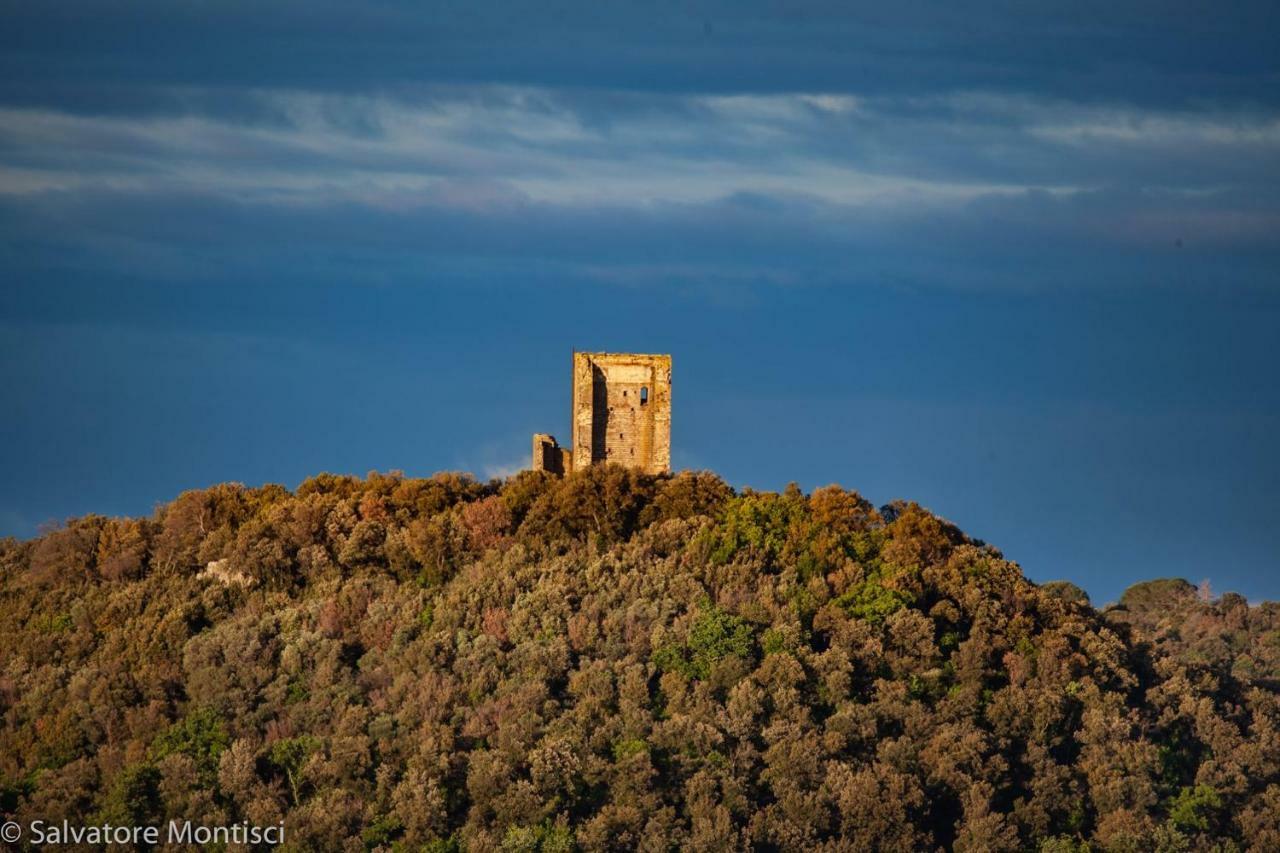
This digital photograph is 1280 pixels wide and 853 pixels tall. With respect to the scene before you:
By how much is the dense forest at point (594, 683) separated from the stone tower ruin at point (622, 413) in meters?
1.51

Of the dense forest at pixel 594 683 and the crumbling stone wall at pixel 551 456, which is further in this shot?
the crumbling stone wall at pixel 551 456

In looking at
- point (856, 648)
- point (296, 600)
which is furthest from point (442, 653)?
point (856, 648)

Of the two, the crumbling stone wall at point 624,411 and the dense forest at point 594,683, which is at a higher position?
the crumbling stone wall at point 624,411

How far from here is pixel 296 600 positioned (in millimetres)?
61625

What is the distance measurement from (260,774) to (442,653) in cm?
545

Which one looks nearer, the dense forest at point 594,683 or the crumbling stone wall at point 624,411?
the dense forest at point 594,683

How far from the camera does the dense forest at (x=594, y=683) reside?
5397cm

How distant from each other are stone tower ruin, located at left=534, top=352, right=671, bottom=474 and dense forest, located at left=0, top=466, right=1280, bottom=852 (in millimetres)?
1510

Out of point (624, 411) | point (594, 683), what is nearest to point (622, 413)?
point (624, 411)

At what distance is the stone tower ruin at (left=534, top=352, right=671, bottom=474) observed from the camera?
65000 mm

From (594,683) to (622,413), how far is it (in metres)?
10.4

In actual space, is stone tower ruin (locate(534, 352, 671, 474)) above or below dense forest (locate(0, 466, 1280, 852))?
above

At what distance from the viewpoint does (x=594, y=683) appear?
56.9 meters

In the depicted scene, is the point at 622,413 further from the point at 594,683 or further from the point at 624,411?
the point at 594,683
